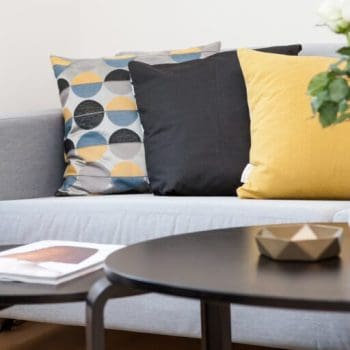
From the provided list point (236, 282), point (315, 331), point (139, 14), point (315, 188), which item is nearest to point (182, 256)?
point (236, 282)

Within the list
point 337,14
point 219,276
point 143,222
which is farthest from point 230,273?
point 143,222

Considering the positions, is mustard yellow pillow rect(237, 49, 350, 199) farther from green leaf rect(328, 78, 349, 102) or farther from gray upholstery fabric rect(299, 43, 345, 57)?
green leaf rect(328, 78, 349, 102)

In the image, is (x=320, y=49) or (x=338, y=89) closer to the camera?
(x=338, y=89)

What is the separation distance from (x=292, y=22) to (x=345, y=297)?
2071 mm

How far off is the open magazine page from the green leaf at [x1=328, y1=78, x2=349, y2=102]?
518 mm

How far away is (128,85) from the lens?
2.58 m

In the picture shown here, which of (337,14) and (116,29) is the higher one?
(337,14)

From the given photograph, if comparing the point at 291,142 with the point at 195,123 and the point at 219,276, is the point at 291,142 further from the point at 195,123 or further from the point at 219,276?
the point at 219,276

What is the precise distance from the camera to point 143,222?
2008mm

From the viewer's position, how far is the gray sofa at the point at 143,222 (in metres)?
1.72

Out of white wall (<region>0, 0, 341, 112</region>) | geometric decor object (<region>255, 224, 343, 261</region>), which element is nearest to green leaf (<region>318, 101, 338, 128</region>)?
geometric decor object (<region>255, 224, 343, 261</region>)

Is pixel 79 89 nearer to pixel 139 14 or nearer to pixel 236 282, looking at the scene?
pixel 139 14

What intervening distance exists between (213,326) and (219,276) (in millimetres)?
441

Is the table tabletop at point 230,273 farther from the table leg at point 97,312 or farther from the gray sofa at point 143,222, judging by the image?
the gray sofa at point 143,222
